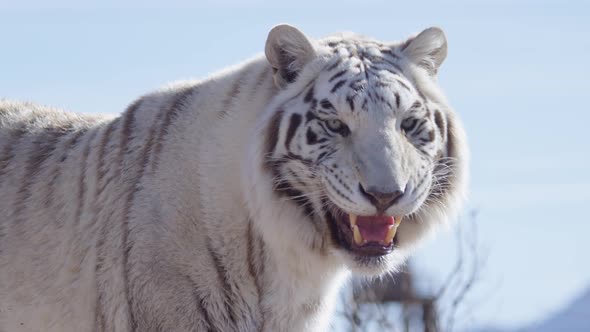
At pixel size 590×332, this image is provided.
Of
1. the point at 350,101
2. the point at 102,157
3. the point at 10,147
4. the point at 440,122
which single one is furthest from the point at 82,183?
the point at 440,122

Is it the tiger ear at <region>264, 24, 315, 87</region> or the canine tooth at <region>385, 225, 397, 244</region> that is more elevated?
the tiger ear at <region>264, 24, 315, 87</region>

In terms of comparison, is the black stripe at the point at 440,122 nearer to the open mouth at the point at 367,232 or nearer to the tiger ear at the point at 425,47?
the tiger ear at the point at 425,47

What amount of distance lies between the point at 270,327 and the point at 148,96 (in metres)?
1.40

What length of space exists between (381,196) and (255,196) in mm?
690

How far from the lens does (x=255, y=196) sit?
6219 mm

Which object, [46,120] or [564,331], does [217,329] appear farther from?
[564,331]

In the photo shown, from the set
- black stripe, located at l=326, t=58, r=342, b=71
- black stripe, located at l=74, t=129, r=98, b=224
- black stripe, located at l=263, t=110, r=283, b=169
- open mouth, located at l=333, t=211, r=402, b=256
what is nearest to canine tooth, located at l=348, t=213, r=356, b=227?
open mouth, located at l=333, t=211, r=402, b=256

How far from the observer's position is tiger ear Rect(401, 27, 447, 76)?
6.57m

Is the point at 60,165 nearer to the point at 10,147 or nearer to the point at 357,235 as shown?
the point at 10,147

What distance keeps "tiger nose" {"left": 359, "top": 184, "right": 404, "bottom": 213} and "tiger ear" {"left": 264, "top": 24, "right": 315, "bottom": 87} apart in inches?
30.9

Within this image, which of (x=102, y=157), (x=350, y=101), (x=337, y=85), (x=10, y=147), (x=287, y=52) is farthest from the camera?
(x=10, y=147)

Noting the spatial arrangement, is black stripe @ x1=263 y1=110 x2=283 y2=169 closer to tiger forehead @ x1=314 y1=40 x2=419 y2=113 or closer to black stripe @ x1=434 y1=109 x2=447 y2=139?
tiger forehead @ x1=314 y1=40 x2=419 y2=113

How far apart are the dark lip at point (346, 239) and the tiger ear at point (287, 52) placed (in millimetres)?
695

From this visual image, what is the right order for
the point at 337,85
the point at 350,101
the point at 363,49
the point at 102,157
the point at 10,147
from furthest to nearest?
the point at 10,147 → the point at 102,157 → the point at 363,49 → the point at 337,85 → the point at 350,101
